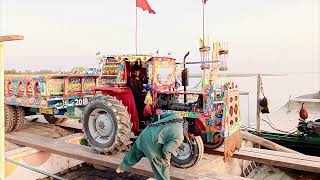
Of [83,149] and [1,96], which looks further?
[83,149]

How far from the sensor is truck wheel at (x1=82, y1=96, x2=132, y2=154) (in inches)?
228

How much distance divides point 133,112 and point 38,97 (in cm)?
279

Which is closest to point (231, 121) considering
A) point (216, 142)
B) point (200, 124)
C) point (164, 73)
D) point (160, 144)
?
point (200, 124)

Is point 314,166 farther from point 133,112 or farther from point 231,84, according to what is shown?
point 133,112

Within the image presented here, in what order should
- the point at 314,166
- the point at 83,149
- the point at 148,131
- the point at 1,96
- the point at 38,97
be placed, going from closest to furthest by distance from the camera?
the point at 1,96, the point at 148,131, the point at 314,166, the point at 83,149, the point at 38,97

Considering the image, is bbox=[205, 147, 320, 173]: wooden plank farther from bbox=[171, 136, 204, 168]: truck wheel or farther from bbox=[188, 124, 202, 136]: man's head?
bbox=[171, 136, 204, 168]: truck wheel

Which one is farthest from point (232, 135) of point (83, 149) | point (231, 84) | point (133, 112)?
point (83, 149)

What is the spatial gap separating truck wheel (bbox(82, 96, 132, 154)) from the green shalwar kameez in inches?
50.8

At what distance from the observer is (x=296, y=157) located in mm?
6203

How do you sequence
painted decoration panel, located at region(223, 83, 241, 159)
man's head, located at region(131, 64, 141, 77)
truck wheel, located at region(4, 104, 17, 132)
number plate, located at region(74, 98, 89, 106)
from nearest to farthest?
painted decoration panel, located at region(223, 83, 241, 159), man's head, located at region(131, 64, 141, 77), number plate, located at region(74, 98, 89, 106), truck wheel, located at region(4, 104, 17, 132)

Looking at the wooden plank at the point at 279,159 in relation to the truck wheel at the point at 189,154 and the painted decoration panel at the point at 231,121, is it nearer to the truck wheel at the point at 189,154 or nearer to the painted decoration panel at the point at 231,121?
A: the painted decoration panel at the point at 231,121

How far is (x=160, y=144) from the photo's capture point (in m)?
4.21

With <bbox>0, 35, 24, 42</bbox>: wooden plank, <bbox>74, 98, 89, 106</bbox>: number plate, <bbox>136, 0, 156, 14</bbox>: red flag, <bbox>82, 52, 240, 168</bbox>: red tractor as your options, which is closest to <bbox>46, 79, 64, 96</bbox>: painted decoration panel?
<bbox>74, 98, 89, 106</bbox>: number plate

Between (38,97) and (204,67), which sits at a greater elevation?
(204,67)
